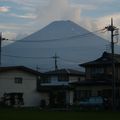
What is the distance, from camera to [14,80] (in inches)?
2457

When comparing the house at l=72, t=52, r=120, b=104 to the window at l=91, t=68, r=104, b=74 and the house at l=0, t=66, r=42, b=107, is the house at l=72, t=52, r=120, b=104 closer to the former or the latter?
the window at l=91, t=68, r=104, b=74

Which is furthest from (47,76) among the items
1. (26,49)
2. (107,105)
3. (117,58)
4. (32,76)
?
(26,49)

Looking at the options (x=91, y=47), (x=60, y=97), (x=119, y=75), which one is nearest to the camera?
(x=119, y=75)

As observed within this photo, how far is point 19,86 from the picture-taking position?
6281 centimetres

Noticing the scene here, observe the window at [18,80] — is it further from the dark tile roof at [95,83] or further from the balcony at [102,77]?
the balcony at [102,77]

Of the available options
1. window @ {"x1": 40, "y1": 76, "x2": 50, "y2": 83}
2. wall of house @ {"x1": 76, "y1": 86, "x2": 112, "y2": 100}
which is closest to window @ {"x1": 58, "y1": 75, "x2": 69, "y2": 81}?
window @ {"x1": 40, "y1": 76, "x2": 50, "y2": 83}

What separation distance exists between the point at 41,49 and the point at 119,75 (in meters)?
119

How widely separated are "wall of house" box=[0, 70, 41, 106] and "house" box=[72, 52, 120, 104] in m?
5.69

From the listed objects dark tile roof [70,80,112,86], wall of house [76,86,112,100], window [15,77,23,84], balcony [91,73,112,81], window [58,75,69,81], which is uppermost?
window [58,75,69,81]

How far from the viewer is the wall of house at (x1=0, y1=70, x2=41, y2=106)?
6159 centimetres

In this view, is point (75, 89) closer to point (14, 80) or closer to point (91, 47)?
point (14, 80)

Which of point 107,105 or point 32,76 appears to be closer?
point 107,105

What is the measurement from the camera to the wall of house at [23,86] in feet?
202

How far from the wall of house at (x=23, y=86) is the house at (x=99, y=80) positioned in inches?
224
